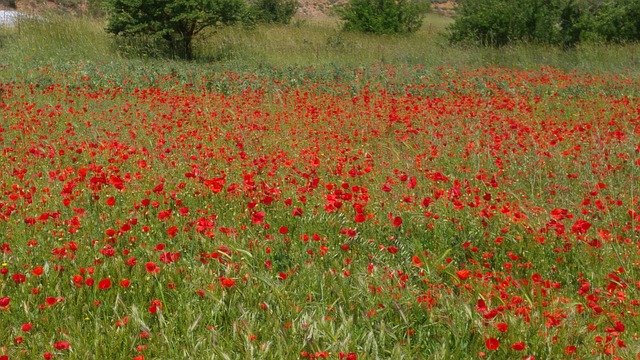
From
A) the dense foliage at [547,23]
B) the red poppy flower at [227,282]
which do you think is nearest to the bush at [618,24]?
the dense foliage at [547,23]

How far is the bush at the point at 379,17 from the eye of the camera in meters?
20.8

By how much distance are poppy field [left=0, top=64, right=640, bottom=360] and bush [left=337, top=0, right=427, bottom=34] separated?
45.4ft

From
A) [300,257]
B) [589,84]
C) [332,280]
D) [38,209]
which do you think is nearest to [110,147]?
[38,209]

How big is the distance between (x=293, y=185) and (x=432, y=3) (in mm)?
56230

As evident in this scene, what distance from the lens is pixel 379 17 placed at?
69.0 feet

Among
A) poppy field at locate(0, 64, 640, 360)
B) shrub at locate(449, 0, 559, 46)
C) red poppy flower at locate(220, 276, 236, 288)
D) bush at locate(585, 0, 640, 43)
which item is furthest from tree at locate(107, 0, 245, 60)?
red poppy flower at locate(220, 276, 236, 288)

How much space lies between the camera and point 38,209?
4.04m

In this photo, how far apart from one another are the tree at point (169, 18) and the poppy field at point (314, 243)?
7.20 m

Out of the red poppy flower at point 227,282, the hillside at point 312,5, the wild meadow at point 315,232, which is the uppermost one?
the red poppy flower at point 227,282

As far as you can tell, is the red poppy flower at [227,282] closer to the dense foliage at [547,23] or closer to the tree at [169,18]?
the tree at [169,18]

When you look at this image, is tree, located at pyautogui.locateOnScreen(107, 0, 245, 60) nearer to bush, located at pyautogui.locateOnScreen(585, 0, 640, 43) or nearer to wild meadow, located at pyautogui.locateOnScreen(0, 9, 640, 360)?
wild meadow, located at pyautogui.locateOnScreen(0, 9, 640, 360)

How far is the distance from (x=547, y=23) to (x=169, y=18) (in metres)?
9.48

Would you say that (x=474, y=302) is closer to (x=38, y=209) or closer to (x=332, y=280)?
(x=332, y=280)

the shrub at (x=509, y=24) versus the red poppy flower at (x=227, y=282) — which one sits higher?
the red poppy flower at (x=227, y=282)
